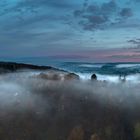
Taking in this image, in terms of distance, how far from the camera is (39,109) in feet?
21.6

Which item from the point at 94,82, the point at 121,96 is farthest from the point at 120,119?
the point at 94,82

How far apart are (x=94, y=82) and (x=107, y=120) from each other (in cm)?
209

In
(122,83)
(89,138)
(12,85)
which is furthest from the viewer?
(122,83)

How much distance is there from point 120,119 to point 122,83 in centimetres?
192

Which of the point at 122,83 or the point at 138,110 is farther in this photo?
the point at 122,83

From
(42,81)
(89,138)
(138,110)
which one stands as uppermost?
(42,81)

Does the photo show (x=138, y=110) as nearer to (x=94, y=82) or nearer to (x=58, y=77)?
(x=94, y=82)

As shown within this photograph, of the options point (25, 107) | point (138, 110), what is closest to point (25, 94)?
point (25, 107)

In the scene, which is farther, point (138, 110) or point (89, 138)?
point (138, 110)

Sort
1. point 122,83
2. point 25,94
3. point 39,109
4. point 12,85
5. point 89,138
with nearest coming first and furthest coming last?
point 89,138, point 39,109, point 25,94, point 12,85, point 122,83

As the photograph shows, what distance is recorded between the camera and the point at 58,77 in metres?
8.47

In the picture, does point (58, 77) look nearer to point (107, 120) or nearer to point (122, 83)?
point (122, 83)

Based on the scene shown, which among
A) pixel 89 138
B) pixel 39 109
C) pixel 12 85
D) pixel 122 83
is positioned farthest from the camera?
pixel 122 83

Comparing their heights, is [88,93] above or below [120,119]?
above
